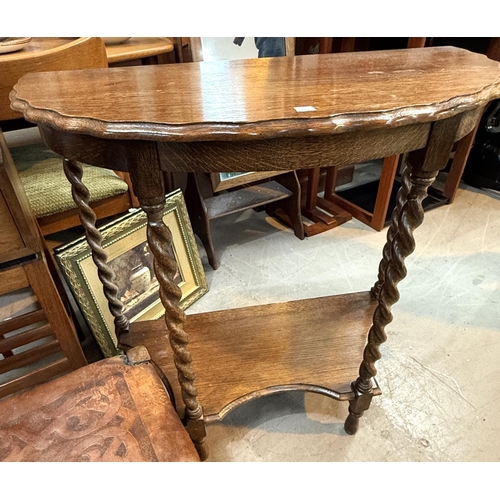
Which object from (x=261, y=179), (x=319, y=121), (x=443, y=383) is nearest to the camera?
(x=319, y=121)

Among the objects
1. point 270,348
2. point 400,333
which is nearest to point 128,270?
point 270,348

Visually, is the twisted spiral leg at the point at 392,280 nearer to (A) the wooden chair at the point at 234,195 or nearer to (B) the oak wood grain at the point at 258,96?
(B) the oak wood grain at the point at 258,96

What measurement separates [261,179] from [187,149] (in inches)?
50.3

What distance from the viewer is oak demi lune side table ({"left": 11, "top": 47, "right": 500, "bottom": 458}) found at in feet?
1.75

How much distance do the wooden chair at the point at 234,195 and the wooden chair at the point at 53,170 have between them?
1.25ft

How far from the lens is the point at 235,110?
56cm

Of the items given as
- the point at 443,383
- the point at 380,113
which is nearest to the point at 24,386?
the point at 380,113

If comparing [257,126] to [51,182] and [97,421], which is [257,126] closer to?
[97,421]

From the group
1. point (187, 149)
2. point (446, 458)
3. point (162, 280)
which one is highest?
point (187, 149)

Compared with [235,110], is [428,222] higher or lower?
lower

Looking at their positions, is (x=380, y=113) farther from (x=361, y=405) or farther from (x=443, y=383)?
(x=443, y=383)

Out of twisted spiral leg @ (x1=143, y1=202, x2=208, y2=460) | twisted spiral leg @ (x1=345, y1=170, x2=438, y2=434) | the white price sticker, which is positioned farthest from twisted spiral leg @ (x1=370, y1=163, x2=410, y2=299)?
twisted spiral leg @ (x1=143, y1=202, x2=208, y2=460)

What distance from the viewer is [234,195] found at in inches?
67.1

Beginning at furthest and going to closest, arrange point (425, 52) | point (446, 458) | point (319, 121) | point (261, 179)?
point (261, 179) < point (446, 458) < point (425, 52) < point (319, 121)
